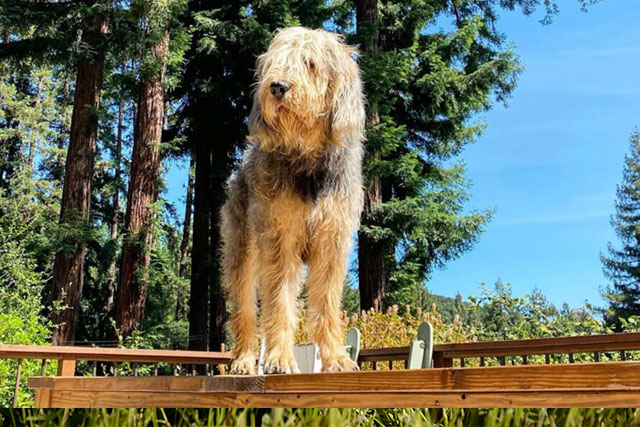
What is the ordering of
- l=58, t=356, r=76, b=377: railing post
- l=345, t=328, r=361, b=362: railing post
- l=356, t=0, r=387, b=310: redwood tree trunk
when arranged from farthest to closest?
l=356, t=0, r=387, b=310: redwood tree trunk → l=58, t=356, r=76, b=377: railing post → l=345, t=328, r=361, b=362: railing post

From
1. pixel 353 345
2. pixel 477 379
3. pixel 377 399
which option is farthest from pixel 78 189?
pixel 477 379

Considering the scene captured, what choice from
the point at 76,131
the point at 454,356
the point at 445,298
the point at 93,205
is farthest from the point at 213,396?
the point at 445,298

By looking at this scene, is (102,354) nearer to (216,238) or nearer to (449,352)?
(449,352)

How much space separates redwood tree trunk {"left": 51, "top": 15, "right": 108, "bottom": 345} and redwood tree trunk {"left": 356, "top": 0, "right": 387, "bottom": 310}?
15.5ft

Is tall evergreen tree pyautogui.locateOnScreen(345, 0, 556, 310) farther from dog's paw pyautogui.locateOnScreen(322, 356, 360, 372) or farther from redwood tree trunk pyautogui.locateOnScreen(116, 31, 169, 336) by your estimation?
dog's paw pyautogui.locateOnScreen(322, 356, 360, 372)

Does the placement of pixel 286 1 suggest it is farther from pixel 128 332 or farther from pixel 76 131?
pixel 128 332

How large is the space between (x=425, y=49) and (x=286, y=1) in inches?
151

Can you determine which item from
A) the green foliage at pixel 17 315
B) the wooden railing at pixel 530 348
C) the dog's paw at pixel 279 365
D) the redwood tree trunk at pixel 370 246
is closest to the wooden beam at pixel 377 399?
the dog's paw at pixel 279 365

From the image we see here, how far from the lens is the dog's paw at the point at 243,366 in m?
3.35

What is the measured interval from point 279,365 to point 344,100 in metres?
1.28

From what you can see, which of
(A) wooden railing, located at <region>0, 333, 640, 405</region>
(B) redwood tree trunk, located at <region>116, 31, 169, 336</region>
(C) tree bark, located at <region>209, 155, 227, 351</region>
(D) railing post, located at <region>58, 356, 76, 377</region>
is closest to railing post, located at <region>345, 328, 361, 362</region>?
(A) wooden railing, located at <region>0, 333, 640, 405</region>

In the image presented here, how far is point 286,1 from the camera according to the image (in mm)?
11797

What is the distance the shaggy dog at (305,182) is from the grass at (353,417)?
467 mm

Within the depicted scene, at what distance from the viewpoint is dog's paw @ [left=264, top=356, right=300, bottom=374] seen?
2738 mm
